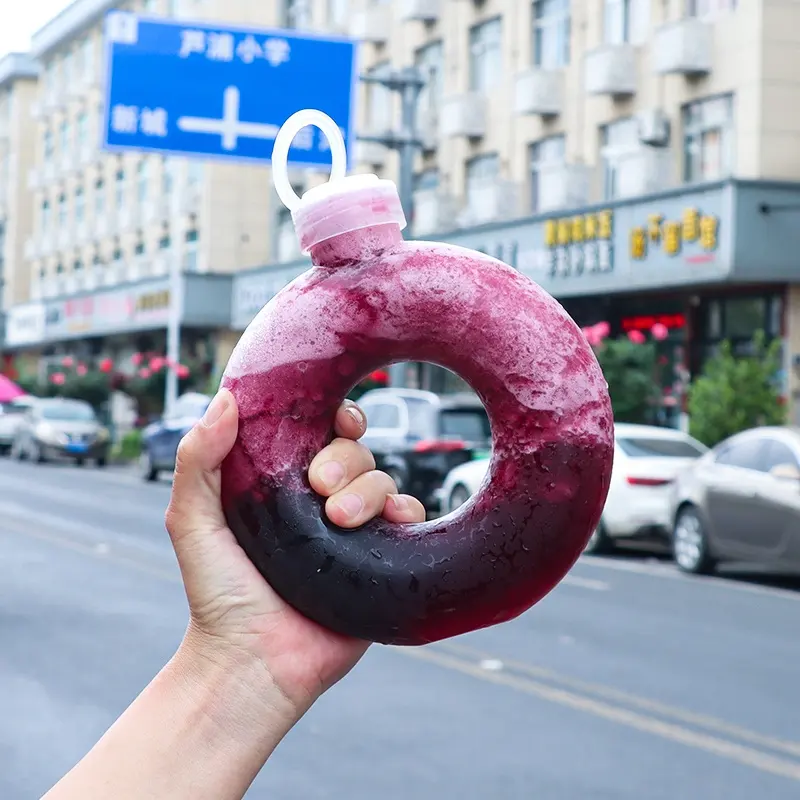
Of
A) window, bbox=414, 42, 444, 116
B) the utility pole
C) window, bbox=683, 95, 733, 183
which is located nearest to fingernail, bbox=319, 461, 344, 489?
the utility pole

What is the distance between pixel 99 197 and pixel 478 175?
91.1 ft

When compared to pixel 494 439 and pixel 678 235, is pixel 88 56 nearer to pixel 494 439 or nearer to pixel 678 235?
pixel 678 235

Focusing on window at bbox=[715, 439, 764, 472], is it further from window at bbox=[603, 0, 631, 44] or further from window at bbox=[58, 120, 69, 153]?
window at bbox=[58, 120, 69, 153]

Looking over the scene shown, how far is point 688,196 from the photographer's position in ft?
75.4

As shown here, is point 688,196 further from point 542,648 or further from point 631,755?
point 631,755

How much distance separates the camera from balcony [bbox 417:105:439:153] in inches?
1272

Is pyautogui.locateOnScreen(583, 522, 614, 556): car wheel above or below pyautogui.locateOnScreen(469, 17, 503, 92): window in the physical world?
below

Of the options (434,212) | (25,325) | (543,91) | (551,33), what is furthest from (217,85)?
(25,325)

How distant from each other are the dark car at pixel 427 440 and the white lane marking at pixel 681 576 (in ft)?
10.8

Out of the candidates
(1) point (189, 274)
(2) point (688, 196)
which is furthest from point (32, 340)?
(2) point (688, 196)

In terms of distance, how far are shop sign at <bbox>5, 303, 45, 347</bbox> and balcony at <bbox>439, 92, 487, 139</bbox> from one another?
29757 mm

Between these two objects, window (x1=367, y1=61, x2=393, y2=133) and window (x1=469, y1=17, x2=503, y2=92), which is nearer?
window (x1=469, y1=17, x2=503, y2=92)

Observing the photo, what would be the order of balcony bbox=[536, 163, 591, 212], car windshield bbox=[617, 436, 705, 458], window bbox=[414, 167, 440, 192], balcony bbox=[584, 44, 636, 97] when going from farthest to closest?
1. window bbox=[414, 167, 440, 192]
2. balcony bbox=[536, 163, 591, 212]
3. balcony bbox=[584, 44, 636, 97]
4. car windshield bbox=[617, 436, 705, 458]

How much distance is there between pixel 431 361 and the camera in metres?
1.79
